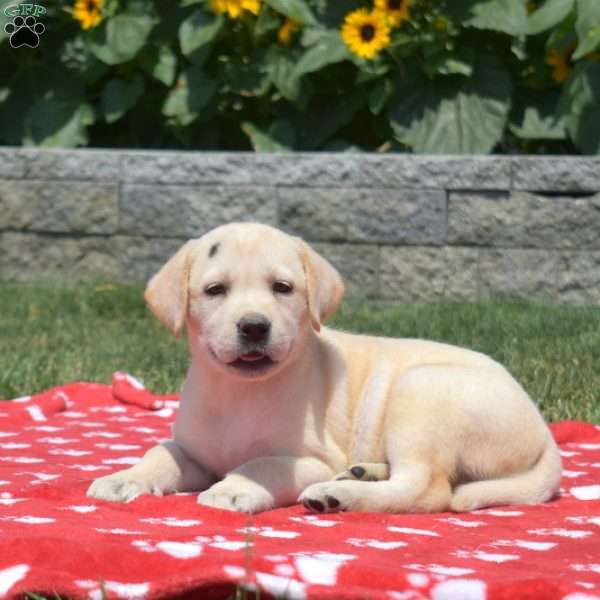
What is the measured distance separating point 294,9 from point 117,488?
462cm

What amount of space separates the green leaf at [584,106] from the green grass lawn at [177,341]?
1063mm

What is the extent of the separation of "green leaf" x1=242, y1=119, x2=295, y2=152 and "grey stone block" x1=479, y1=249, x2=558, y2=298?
1470mm

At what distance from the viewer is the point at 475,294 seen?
725 cm

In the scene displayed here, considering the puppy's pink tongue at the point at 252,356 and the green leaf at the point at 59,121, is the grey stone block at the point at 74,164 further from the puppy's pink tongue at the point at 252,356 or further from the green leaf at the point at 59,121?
the puppy's pink tongue at the point at 252,356

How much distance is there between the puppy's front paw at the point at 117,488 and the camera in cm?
349

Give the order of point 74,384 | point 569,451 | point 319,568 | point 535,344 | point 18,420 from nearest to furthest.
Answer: point 319,568 → point 569,451 → point 18,420 → point 74,384 → point 535,344

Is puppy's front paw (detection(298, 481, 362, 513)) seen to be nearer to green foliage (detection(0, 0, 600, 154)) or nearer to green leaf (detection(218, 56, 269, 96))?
green foliage (detection(0, 0, 600, 154))

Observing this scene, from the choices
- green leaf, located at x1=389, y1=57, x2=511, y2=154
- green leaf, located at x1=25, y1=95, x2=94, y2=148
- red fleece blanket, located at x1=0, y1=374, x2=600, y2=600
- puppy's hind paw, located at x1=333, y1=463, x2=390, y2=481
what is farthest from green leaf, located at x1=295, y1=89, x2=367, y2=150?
puppy's hind paw, located at x1=333, y1=463, x2=390, y2=481

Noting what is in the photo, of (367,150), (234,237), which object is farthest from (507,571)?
(367,150)

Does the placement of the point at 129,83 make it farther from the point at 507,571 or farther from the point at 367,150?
the point at 507,571

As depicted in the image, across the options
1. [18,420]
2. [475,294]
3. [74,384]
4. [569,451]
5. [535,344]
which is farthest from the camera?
[475,294]

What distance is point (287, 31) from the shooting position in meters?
7.79

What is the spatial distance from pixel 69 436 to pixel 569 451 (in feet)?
5.87

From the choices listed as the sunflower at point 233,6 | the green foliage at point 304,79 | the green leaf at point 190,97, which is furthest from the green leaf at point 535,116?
the green leaf at point 190,97
